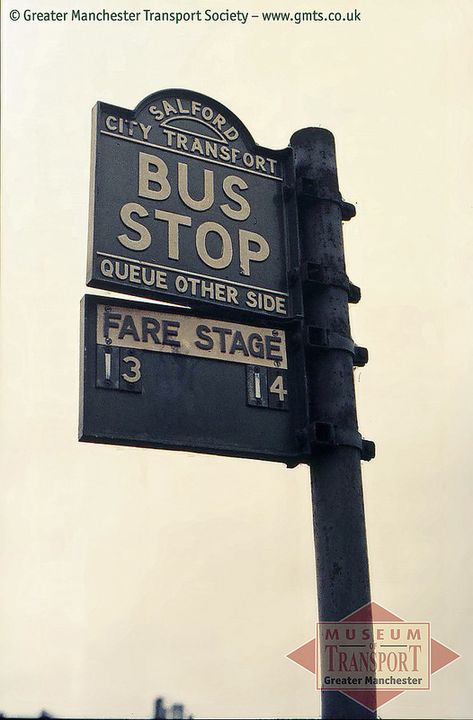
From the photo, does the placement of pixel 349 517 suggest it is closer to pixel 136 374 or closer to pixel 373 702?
pixel 373 702

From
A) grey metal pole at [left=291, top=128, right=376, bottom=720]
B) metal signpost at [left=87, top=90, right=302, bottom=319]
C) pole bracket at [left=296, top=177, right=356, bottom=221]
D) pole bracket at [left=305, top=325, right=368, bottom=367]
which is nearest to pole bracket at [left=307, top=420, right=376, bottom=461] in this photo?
grey metal pole at [left=291, top=128, right=376, bottom=720]

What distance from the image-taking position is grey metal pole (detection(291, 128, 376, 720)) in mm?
6406

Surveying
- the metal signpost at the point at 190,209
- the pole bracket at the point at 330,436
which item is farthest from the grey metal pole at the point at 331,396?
the metal signpost at the point at 190,209

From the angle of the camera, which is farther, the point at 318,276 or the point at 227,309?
the point at 318,276

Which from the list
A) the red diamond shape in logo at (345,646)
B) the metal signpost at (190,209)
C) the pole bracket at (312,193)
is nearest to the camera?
the red diamond shape in logo at (345,646)

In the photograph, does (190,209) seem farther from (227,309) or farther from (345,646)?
→ (345,646)

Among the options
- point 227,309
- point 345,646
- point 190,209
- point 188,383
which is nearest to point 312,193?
point 190,209

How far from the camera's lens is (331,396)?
7.05m

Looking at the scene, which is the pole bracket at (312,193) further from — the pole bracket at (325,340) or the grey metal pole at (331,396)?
the pole bracket at (325,340)

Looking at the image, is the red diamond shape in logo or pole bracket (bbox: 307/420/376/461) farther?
pole bracket (bbox: 307/420/376/461)

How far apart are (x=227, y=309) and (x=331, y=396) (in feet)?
2.97

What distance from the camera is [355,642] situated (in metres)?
6.24

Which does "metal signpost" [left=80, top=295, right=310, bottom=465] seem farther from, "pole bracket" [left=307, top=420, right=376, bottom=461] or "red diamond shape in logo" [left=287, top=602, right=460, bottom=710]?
"red diamond shape in logo" [left=287, top=602, right=460, bottom=710]

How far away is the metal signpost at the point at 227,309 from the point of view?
658 cm
